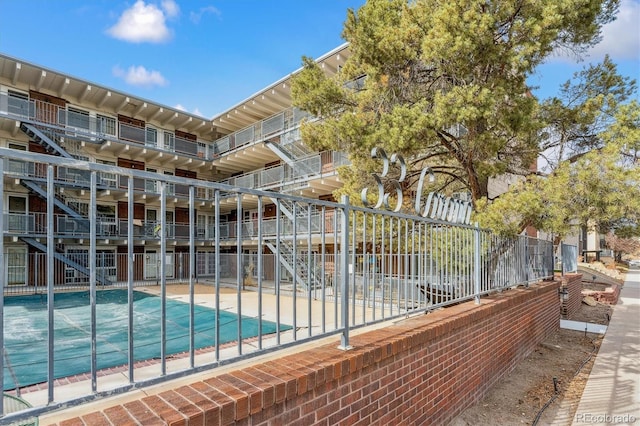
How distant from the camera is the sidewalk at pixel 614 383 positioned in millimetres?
4254

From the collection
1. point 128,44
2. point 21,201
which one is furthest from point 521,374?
point 21,201

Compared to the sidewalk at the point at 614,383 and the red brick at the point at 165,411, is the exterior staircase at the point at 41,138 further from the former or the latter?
the sidewalk at the point at 614,383

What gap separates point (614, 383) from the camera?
210 inches

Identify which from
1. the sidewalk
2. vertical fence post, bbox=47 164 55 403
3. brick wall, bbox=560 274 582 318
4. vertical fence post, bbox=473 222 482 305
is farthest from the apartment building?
vertical fence post, bbox=47 164 55 403

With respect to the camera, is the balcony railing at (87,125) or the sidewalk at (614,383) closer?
the sidewalk at (614,383)

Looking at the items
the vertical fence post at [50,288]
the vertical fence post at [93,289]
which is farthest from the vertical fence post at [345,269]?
the vertical fence post at [50,288]

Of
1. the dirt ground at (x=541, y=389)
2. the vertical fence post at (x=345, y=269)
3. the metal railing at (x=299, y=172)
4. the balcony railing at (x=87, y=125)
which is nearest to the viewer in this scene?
the vertical fence post at (x=345, y=269)

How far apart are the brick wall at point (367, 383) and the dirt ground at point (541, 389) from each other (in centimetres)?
17

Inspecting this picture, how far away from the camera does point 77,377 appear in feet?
14.0

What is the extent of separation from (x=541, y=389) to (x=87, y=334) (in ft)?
27.2

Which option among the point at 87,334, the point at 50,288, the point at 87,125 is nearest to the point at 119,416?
the point at 50,288

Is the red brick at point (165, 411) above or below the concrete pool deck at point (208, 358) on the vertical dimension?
above

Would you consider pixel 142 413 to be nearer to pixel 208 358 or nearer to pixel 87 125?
pixel 208 358

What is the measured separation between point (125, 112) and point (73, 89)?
2915 millimetres
